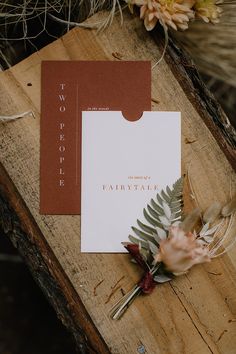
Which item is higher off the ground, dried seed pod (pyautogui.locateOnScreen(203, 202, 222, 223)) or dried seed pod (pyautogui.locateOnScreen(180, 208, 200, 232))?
dried seed pod (pyautogui.locateOnScreen(180, 208, 200, 232))

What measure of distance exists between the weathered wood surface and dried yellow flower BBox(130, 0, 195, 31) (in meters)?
0.04

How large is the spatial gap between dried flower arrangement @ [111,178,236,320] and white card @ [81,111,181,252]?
28mm

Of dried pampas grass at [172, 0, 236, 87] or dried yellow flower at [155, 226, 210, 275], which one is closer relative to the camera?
dried yellow flower at [155, 226, 210, 275]

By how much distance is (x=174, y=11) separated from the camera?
90 centimetres

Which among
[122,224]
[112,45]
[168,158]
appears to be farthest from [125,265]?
[112,45]

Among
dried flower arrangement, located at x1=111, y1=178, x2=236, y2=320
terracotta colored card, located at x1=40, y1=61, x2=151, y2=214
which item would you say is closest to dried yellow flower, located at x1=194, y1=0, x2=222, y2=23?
terracotta colored card, located at x1=40, y1=61, x2=151, y2=214

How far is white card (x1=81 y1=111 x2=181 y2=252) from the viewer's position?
919mm

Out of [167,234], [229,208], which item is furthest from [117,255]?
[229,208]

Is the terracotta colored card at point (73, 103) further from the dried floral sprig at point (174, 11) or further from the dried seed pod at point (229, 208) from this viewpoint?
the dried seed pod at point (229, 208)

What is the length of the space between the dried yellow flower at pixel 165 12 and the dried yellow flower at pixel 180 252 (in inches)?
14.1

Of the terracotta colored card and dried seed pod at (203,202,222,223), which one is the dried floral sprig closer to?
the terracotta colored card

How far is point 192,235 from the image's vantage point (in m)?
0.85

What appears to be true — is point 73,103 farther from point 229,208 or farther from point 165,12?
point 229,208

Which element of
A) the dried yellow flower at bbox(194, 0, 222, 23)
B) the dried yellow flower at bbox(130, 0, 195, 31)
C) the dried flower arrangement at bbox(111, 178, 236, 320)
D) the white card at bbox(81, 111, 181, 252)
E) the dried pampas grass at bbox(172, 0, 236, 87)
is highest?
the dried yellow flower at bbox(130, 0, 195, 31)
